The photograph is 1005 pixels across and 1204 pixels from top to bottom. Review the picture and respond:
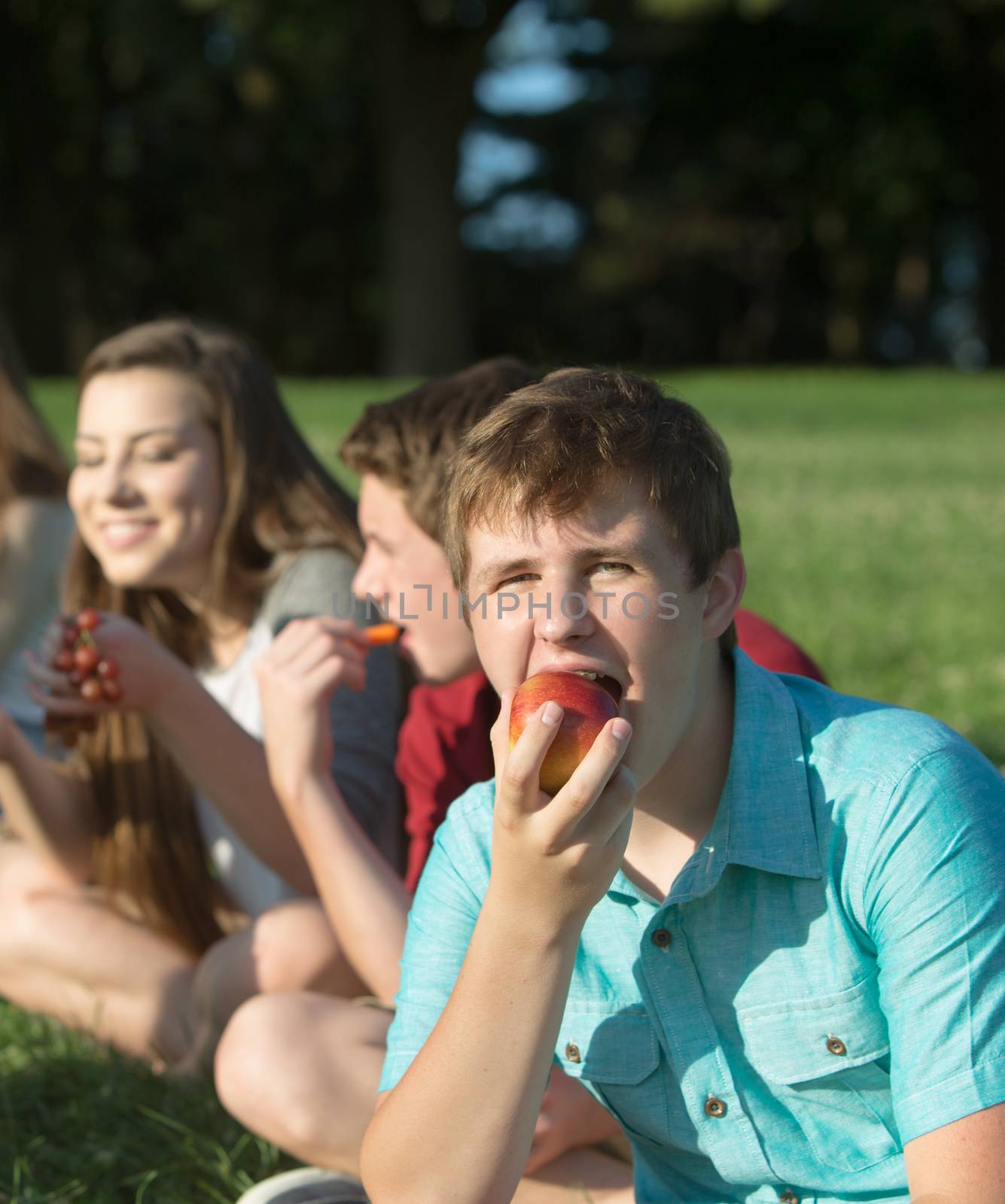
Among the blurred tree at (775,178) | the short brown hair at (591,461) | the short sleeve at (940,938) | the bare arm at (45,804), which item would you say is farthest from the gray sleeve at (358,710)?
the blurred tree at (775,178)

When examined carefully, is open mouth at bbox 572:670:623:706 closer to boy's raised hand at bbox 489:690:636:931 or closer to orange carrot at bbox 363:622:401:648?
boy's raised hand at bbox 489:690:636:931

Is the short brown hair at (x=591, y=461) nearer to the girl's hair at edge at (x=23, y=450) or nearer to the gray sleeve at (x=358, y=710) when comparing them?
the gray sleeve at (x=358, y=710)

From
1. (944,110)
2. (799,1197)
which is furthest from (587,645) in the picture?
(944,110)

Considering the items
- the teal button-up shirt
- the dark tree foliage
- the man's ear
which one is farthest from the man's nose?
the dark tree foliage

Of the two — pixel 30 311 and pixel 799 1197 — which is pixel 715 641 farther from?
pixel 30 311

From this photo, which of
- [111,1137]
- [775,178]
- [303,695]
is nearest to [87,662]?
[303,695]

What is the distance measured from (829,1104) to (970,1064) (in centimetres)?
27

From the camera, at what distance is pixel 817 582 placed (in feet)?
26.0

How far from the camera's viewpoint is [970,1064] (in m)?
1.55

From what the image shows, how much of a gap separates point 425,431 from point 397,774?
62 centimetres

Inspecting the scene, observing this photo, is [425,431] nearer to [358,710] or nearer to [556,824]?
[358,710]

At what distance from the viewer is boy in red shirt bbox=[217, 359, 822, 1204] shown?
7.67ft

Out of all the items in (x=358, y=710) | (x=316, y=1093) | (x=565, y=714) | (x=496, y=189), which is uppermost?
(x=496, y=189)

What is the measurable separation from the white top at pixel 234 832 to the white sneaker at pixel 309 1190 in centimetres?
75
